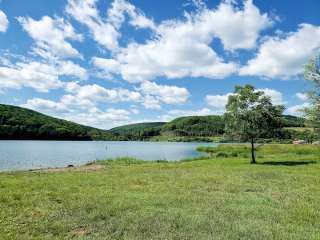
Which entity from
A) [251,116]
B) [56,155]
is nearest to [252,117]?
[251,116]

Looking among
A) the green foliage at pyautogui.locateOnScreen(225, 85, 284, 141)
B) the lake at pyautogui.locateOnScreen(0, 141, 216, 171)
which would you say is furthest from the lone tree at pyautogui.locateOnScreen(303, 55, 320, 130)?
the lake at pyautogui.locateOnScreen(0, 141, 216, 171)

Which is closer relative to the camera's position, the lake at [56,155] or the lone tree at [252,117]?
the lone tree at [252,117]

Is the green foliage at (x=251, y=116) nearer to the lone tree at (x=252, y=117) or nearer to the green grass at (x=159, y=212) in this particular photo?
the lone tree at (x=252, y=117)

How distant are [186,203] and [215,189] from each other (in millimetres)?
4954

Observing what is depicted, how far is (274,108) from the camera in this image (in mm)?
45344

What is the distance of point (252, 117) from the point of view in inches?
1742

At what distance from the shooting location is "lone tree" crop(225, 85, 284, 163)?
146 feet

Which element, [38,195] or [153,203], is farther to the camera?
[38,195]

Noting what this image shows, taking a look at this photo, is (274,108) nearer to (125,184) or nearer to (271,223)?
(125,184)

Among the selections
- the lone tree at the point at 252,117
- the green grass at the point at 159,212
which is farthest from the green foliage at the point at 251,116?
the green grass at the point at 159,212

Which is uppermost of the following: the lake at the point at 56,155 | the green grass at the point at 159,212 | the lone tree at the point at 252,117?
the lone tree at the point at 252,117

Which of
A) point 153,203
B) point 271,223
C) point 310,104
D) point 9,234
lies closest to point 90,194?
point 153,203

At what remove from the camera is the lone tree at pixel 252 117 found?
1752 inches

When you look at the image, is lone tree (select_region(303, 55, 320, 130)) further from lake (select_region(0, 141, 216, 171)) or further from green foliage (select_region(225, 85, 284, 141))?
lake (select_region(0, 141, 216, 171))
